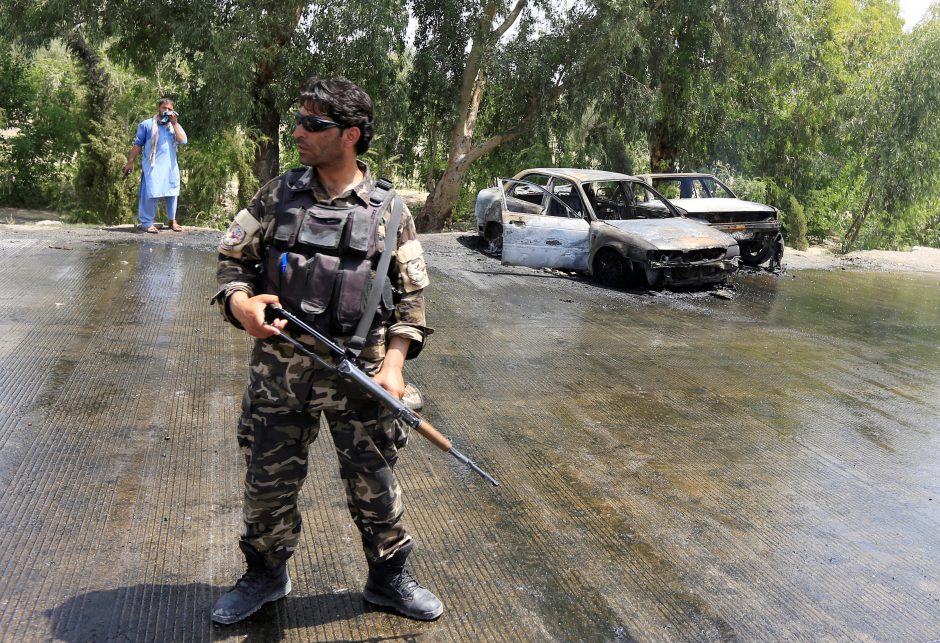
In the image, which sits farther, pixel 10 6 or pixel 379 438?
pixel 10 6

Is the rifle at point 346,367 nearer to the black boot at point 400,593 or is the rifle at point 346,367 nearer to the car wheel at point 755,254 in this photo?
the black boot at point 400,593

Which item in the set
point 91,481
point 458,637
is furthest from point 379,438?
point 91,481

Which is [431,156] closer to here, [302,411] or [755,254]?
[755,254]

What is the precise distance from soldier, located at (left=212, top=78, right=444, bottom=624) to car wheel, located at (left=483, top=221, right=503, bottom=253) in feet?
31.5

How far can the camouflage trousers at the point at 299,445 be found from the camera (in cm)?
274

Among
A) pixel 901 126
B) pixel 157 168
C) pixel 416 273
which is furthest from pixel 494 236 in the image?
pixel 901 126

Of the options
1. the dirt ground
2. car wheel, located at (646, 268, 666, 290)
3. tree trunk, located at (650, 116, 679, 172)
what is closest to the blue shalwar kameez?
the dirt ground

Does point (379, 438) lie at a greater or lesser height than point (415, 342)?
lesser

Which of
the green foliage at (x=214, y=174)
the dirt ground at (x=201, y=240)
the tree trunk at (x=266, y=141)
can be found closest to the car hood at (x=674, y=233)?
the dirt ground at (x=201, y=240)

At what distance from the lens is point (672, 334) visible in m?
8.09

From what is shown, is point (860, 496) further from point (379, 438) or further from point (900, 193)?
point (900, 193)

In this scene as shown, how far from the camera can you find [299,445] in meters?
2.79

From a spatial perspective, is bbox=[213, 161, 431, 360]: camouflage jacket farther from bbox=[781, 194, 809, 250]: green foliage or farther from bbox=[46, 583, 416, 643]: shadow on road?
bbox=[781, 194, 809, 250]: green foliage

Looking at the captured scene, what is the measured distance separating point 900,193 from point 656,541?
811 inches
